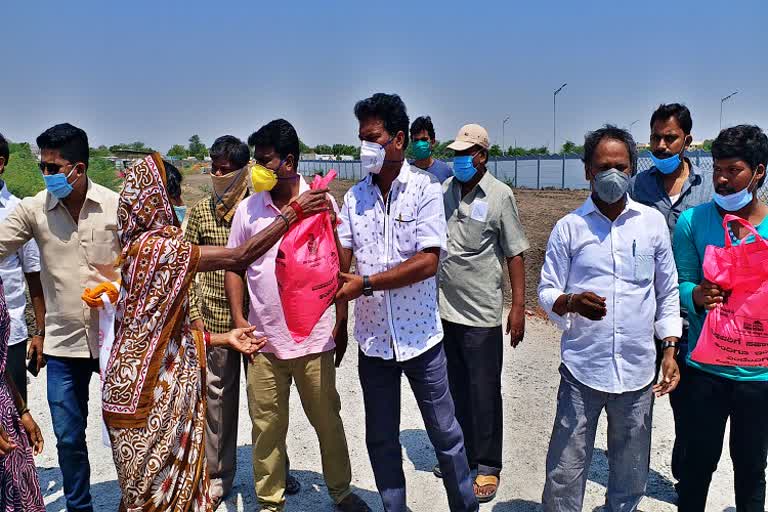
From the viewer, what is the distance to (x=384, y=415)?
10.4 ft

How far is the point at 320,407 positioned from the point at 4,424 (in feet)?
5.05

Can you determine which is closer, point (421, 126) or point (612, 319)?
point (612, 319)

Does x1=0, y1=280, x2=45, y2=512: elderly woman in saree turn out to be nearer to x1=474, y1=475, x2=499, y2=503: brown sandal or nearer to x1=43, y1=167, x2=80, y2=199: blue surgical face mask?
x1=43, y1=167, x2=80, y2=199: blue surgical face mask

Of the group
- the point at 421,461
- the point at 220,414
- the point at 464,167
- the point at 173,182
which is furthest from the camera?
the point at 421,461

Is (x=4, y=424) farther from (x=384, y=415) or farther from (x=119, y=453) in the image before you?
(x=384, y=415)

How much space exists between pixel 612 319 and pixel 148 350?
79.6 inches

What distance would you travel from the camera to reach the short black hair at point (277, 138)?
3279mm

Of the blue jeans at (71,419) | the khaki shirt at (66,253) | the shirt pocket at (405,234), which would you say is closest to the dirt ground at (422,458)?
the blue jeans at (71,419)

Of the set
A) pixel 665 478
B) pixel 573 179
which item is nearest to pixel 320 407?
pixel 665 478

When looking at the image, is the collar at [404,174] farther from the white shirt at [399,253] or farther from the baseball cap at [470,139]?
the baseball cap at [470,139]

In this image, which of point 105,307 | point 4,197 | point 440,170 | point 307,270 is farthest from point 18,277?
point 440,170

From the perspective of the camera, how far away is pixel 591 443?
2979 mm

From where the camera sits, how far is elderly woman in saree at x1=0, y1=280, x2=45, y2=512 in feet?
8.41

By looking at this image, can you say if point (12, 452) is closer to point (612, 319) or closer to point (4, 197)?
point (4, 197)
